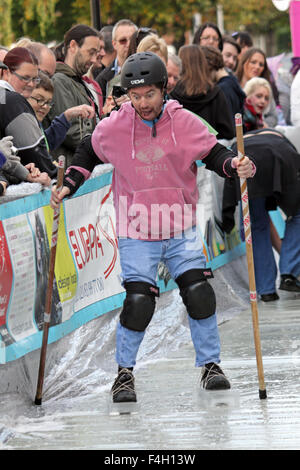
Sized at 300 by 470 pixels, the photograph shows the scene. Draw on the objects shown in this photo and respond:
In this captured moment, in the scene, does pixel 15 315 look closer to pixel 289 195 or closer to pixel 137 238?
pixel 137 238

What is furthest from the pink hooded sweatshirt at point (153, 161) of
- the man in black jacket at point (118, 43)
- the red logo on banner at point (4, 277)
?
the man in black jacket at point (118, 43)

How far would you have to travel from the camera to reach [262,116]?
449 inches

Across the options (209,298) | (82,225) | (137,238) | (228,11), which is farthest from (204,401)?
(228,11)

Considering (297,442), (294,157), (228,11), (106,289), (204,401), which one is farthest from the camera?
(228,11)

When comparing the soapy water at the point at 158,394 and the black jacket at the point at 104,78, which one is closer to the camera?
the soapy water at the point at 158,394

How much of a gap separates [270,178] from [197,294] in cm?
359

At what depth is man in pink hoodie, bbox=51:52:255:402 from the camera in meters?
6.70

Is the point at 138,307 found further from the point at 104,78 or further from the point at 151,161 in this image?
the point at 104,78

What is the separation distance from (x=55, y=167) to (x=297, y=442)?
117 inches

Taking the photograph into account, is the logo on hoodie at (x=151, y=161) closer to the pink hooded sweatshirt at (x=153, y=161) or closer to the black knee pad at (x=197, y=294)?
the pink hooded sweatshirt at (x=153, y=161)

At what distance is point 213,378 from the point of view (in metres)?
6.84

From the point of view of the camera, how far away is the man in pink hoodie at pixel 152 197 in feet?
22.0

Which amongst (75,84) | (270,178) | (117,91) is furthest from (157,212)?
(270,178)

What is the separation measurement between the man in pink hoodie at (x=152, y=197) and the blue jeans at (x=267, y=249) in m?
3.54
